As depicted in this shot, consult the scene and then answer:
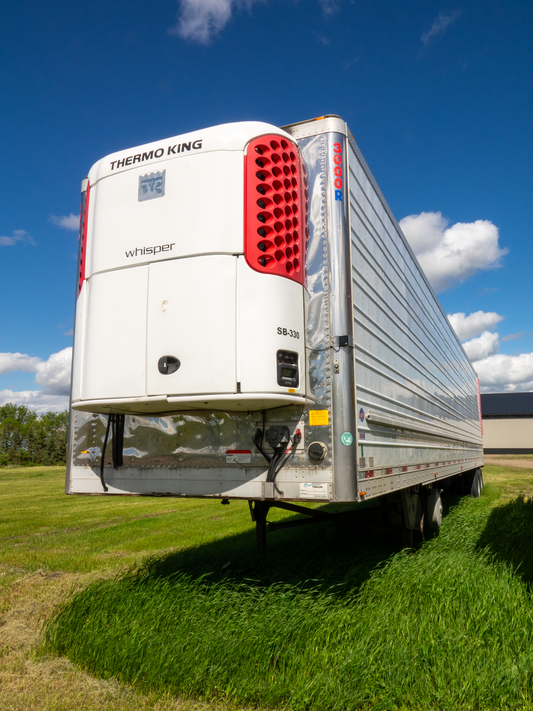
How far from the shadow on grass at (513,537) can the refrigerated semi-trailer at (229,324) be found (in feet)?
6.65

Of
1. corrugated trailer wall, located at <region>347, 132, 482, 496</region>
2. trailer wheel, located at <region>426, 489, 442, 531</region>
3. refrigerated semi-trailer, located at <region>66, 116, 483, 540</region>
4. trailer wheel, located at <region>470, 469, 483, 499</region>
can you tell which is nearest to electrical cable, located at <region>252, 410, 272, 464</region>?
refrigerated semi-trailer, located at <region>66, 116, 483, 540</region>

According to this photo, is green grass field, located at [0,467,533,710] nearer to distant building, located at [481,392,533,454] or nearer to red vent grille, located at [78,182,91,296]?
red vent grille, located at [78,182,91,296]

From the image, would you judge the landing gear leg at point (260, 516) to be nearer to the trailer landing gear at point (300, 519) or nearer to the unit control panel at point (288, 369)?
the trailer landing gear at point (300, 519)

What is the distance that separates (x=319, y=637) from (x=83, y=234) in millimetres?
3503

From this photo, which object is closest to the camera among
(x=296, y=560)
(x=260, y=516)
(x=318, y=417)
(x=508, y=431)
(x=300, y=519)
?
(x=318, y=417)

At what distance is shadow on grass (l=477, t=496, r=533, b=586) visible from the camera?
5422mm

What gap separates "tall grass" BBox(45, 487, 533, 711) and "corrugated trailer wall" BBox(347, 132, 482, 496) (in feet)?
3.01

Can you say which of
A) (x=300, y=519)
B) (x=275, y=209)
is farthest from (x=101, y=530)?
(x=275, y=209)

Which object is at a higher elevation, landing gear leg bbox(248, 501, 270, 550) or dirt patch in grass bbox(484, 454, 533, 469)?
landing gear leg bbox(248, 501, 270, 550)

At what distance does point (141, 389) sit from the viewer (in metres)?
3.69

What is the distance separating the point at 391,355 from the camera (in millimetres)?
5363

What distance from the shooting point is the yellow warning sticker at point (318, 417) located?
376cm

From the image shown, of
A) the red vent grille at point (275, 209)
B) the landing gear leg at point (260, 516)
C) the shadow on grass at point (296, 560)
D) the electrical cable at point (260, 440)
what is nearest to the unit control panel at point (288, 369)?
the electrical cable at point (260, 440)

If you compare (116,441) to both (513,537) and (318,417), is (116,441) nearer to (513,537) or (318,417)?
(318,417)
